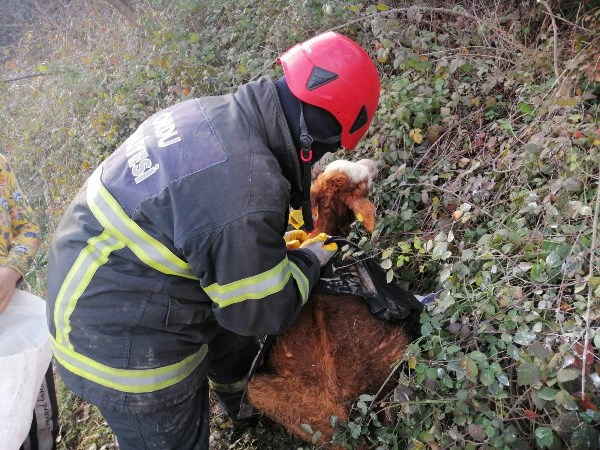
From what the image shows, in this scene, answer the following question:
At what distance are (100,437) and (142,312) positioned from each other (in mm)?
1887

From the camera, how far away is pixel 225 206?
171 cm

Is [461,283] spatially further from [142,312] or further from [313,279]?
[142,312]

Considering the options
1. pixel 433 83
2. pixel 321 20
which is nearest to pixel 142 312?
pixel 433 83

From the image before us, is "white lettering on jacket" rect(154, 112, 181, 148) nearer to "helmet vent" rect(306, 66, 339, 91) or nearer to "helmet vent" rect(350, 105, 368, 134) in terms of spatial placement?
"helmet vent" rect(306, 66, 339, 91)

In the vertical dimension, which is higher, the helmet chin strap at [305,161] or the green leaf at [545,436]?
the helmet chin strap at [305,161]

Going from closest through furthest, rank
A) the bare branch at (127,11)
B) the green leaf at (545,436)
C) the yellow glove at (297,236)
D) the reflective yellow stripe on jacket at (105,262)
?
the green leaf at (545,436), the reflective yellow stripe on jacket at (105,262), the yellow glove at (297,236), the bare branch at (127,11)

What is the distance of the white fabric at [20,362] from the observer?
238cm

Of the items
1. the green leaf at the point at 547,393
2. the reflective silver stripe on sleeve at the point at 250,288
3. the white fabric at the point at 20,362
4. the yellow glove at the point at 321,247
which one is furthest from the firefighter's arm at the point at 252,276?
the white fabric at the point at 20,362

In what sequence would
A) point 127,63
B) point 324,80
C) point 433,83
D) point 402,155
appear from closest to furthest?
point 324,80
point 402,155
point 433,83
point 127,63

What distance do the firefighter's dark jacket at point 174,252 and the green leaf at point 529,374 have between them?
82 centimetres

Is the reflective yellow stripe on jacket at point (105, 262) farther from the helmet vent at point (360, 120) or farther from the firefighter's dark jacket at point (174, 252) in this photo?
the helmet vent at point (360, 120)

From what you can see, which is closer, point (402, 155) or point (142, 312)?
point (142, 312)

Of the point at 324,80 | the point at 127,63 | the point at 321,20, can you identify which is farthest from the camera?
the point at 127,63

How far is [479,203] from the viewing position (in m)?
2.68
